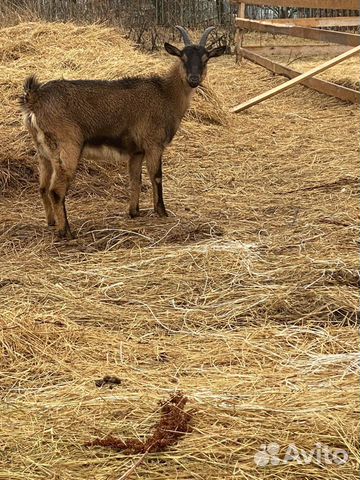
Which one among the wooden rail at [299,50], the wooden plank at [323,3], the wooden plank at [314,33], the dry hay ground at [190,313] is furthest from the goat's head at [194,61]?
the wooden rail at [299,50]

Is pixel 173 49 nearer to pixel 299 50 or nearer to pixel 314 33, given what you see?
pixel 314 33

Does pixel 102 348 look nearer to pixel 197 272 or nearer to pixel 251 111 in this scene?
pixel 197 272

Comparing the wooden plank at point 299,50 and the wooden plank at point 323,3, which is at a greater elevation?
the wooden plank at point 323,3

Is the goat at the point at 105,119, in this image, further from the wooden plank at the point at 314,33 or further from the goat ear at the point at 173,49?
the wooden plank at the point at 314,33

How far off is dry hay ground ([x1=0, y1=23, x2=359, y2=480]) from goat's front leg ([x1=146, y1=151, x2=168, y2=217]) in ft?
0.43

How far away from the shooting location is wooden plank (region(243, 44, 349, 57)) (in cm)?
1770

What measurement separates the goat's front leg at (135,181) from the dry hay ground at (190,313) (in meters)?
0.13

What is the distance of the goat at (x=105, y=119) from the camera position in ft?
22.6

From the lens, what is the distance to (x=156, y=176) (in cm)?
772

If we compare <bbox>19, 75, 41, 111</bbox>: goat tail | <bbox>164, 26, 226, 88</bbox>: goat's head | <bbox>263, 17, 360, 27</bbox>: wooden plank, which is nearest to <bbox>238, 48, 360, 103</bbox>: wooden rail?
<bbox>263, 17, 360, 27</bbox>: wooden plank

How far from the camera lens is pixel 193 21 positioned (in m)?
22.7

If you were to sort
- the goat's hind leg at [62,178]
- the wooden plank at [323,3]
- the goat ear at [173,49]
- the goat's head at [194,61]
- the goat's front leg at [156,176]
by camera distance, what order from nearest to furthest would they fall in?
the goat's hind leg at [62,178]
the goat's front leg at [156,176]
the goat's head at [194,61]
the goat ear at [173,49]
the wooden plank at [323,3]

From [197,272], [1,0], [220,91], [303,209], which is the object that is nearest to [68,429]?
[197,272]

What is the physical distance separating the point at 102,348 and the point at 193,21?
19282 millimetres
